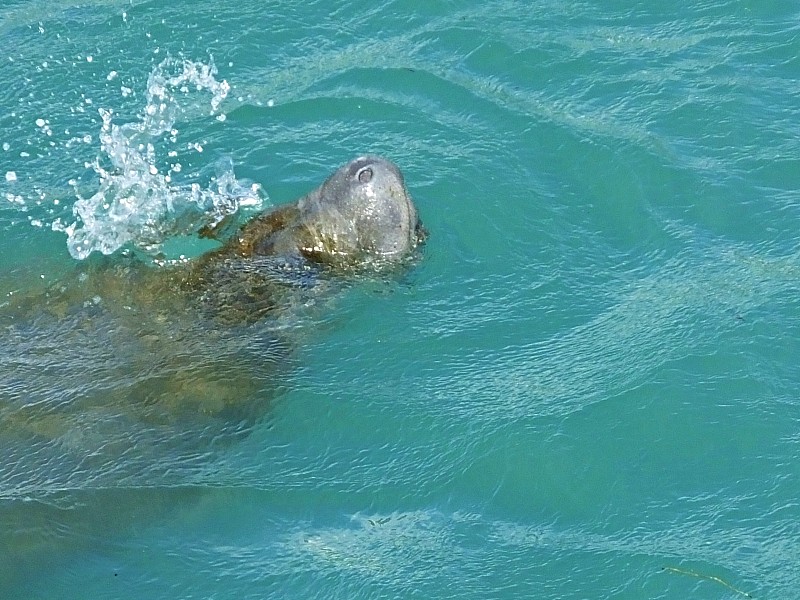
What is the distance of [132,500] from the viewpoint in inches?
248

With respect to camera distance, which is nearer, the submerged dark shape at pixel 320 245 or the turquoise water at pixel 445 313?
the turquoise water at pixel 445 313

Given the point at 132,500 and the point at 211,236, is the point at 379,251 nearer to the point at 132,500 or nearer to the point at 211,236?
the point at 211,236

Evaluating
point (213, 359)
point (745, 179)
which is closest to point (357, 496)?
point (213, 359)

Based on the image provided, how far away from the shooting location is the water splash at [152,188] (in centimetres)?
786

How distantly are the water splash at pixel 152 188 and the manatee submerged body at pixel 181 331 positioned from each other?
37cm

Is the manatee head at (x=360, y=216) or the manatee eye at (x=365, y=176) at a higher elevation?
the manatee eye at (x=365, y=176)

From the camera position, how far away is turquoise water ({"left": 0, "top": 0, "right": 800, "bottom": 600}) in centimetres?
619

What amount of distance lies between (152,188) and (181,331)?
64.9 inches

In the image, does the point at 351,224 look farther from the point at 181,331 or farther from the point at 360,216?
the point at 181,331

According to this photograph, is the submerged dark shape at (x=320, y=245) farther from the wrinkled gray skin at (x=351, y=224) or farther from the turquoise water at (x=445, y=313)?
the turquoise water at (x=445, y=313)

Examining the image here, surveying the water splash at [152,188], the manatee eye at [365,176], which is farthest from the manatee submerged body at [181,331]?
the water splash at [152,188]

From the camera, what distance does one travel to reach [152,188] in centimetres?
827

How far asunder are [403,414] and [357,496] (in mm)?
647

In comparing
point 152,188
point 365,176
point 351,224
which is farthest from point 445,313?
point 152,188
